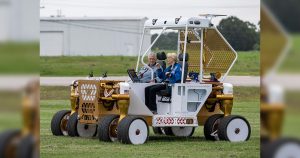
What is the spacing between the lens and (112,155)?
482 inches

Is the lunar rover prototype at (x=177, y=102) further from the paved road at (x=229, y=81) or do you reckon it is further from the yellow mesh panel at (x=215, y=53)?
the paved road at (x=229, y=81)

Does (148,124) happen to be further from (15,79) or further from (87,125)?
(15,79)

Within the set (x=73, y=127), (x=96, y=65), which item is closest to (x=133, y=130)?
(x=73, y=127)

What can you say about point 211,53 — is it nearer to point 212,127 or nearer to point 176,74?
point 176,74

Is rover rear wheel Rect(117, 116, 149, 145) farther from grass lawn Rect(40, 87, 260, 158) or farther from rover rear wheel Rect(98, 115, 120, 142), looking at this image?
rover rear wheel Rect(98, 115, 120, 142)

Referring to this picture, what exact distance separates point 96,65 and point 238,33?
11.4 meters

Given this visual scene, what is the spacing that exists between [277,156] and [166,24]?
13009mm

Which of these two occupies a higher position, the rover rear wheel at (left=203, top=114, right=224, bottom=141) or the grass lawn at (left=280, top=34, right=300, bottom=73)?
the grass lawn at (left=280, top=34, right=300, bottom=73)

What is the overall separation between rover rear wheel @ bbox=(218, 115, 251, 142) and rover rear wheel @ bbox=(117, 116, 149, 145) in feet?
4.56

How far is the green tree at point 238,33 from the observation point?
102 ft

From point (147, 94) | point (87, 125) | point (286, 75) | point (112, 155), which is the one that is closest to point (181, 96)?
point (147, 94)

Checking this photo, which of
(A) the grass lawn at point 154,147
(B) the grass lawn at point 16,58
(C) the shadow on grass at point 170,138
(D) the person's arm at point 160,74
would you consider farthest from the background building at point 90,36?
(B) the grass lawn at point 16,58

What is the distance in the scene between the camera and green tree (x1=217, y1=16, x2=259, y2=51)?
102 feet

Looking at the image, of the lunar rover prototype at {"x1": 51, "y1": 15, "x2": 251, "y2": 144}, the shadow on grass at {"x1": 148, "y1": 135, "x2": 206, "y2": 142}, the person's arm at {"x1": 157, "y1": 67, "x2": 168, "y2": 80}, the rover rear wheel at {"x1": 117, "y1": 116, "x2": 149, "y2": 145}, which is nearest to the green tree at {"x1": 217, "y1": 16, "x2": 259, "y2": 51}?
the lunar rover prototype at {"x1": 51, "y1": 15, "x2": 251, "y2": 144}
